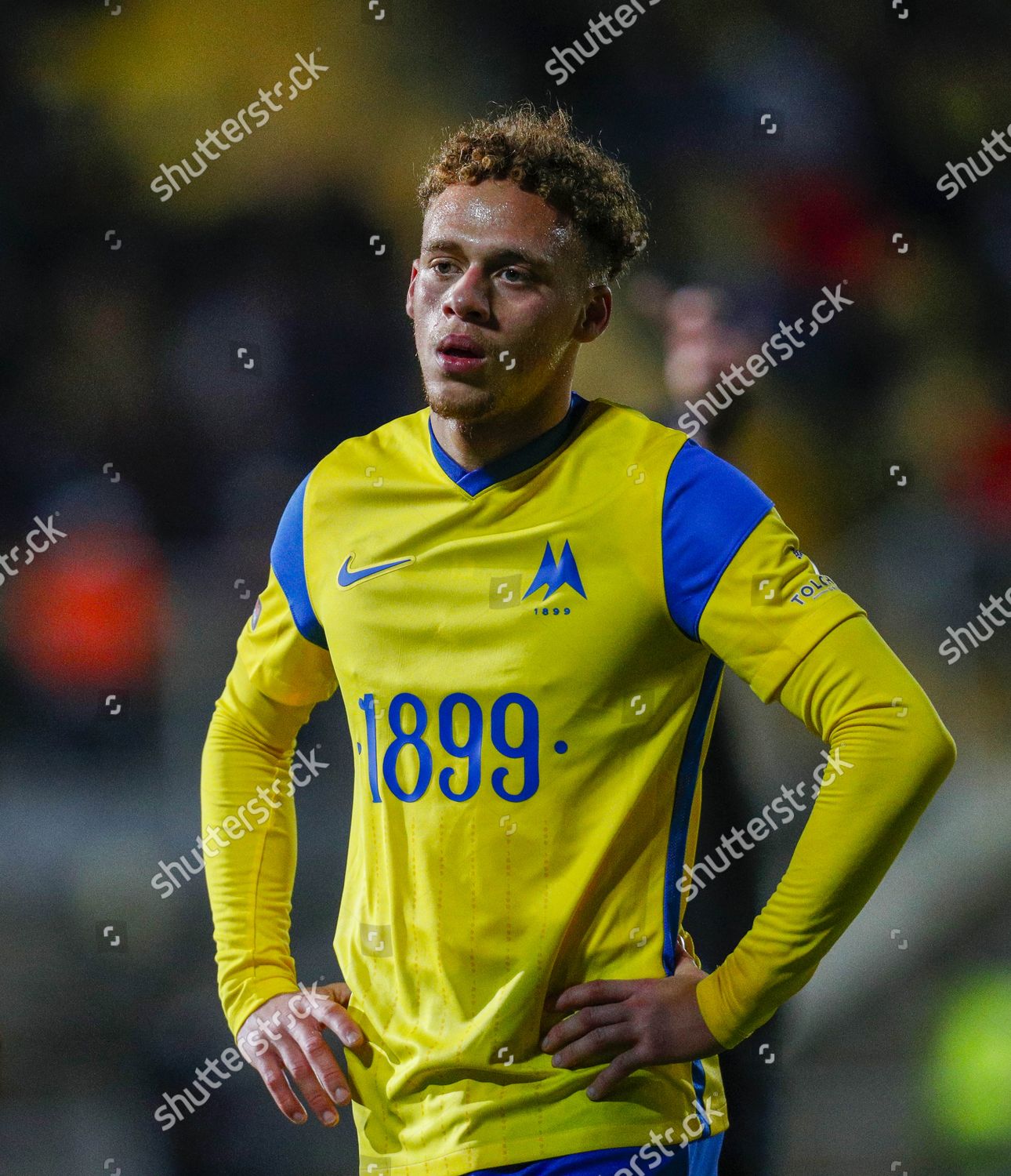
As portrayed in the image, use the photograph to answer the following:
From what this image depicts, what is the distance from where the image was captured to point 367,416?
7.38ft

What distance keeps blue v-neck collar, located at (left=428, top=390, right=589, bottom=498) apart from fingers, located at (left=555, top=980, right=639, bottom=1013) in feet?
1.75

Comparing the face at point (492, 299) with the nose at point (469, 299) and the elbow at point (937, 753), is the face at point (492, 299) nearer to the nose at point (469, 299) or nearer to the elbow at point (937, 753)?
the nose at point (469, 299)

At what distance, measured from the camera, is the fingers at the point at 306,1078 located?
1.53m

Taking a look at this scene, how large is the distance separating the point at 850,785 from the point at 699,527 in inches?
11.5

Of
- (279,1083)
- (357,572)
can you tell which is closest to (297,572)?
(357,572)

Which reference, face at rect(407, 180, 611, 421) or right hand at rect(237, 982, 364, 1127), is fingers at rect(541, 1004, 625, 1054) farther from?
face at rect(407, 180, 611, 421)

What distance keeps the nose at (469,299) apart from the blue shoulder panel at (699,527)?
0.26m

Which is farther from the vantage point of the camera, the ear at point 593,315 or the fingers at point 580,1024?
the ear at point 593,315

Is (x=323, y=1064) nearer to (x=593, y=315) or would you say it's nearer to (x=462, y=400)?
(x=462, y=400)

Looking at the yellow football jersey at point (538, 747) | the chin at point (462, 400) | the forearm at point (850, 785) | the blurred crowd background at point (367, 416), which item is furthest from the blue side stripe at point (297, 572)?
the blurred crowd background at point (367, 416)

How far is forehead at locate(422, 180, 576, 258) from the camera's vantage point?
56.6 inches

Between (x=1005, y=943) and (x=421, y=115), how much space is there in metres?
1.65

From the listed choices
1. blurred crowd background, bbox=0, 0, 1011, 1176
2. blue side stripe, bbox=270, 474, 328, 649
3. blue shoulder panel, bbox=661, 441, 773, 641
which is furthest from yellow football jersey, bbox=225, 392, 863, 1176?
blurred crowd background, bbox=0, 0, 1011, 1176

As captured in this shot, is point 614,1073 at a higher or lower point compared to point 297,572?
lower
